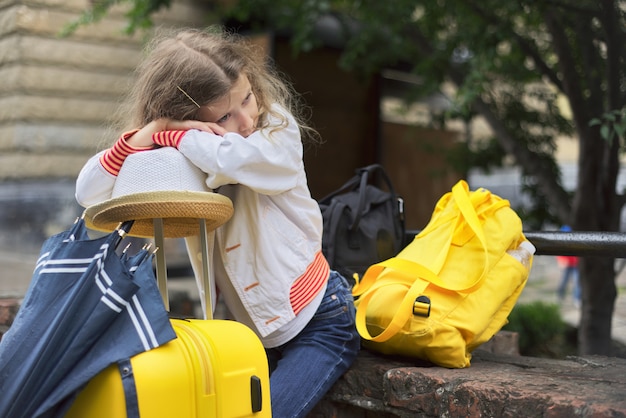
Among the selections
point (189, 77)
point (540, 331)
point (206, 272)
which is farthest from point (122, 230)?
point (540, 331)

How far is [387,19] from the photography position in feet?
18.1

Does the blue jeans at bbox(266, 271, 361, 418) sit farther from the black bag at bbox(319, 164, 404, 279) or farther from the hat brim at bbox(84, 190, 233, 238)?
the hat brim at bbox(84, 190, 233, 238)

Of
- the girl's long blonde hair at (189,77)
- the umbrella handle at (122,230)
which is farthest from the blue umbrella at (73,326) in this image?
the girl's long blonde hair at (189,77)

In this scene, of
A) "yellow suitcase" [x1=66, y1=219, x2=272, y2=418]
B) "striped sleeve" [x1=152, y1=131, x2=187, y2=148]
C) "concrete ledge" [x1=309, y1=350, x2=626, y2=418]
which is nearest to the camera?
"yellow suitcase" [x1=66, y1=219, x2=272, y2=418]

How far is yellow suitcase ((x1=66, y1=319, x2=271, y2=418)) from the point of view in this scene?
1712 mm

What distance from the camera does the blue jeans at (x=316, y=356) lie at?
229 centimetres

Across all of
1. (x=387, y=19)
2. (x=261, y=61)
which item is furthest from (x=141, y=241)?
(x=261, y=61)

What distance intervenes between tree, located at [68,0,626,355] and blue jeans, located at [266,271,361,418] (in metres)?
2.02

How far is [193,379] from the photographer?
180cm

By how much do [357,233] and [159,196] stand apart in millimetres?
1115

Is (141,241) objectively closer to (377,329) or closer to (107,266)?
(377,329)

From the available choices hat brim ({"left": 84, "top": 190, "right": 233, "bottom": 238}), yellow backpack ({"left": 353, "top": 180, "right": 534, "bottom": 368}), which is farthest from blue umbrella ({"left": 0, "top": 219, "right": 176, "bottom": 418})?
yellow backpack ({"left": 353, "top": 180, "right": 534, "bottom": 368})

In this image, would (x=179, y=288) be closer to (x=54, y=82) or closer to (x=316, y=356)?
(x=54, y=82)

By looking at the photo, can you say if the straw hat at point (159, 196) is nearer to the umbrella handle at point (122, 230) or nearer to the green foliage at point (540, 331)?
the umbrella handle at point (122, 230)
